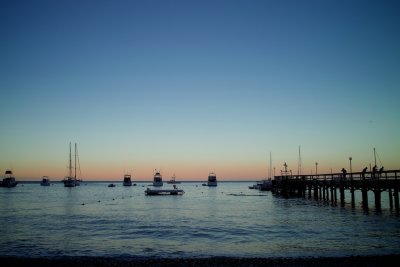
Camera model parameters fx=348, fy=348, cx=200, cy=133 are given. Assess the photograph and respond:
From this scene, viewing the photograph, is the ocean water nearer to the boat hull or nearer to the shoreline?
the shoreline

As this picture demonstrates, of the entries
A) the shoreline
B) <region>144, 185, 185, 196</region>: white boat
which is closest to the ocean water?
the shoreline

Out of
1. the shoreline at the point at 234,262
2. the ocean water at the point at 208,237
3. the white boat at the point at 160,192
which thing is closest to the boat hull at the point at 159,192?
the white boat at the point at 160,192

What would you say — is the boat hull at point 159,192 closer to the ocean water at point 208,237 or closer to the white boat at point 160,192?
the white boat at point 160,192

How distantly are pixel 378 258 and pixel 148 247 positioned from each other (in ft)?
42.8

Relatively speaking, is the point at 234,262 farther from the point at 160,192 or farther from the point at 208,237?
the point at 160,192


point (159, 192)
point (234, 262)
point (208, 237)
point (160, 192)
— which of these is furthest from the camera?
point (160, 192)

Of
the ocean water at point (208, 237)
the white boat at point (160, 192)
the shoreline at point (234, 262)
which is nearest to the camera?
the shoreline at point (234, 262)

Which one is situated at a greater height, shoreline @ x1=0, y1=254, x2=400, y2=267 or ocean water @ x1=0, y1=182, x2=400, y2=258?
shoreline @ x1=0, y1=254, x2=400, y2=267

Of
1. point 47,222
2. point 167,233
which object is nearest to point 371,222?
point 167,233

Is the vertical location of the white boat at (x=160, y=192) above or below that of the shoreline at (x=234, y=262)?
below

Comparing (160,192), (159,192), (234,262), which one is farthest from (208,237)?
(160,192)

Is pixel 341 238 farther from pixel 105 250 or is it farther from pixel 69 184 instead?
pixel 69 184

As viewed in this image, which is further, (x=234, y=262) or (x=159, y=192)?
(x=159, y=192)

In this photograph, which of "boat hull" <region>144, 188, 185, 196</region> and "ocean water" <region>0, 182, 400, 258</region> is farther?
"boat hull" <region>144, 188, 185, 196</region>
